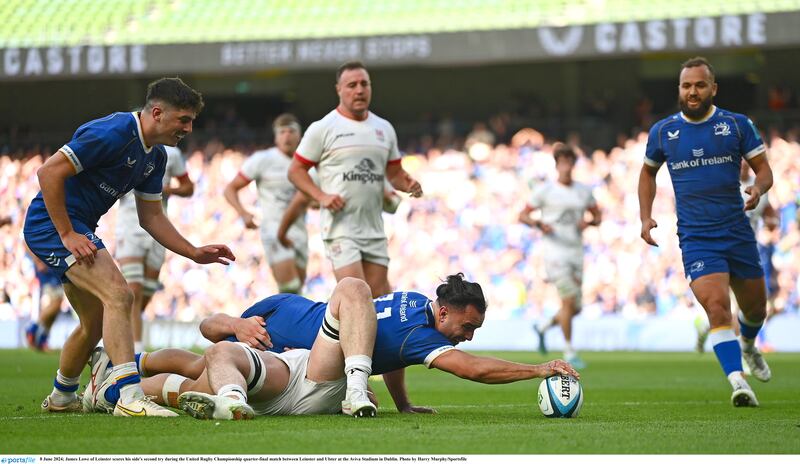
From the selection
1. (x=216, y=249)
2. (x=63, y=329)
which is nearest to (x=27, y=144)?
(x=63, y=329)

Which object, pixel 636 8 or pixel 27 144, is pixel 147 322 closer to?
pixel 27 144

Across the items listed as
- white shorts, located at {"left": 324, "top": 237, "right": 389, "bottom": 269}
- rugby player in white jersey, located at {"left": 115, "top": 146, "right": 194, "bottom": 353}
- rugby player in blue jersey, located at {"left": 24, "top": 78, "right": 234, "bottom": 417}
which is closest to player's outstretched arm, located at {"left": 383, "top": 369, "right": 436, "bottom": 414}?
rugby player in blue jersey, located at {"left": 24, "top": 78, "right": 234, "bottom": 417}

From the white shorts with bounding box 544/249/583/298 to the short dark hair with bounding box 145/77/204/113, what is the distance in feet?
30.6

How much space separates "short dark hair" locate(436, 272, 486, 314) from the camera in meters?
6.69

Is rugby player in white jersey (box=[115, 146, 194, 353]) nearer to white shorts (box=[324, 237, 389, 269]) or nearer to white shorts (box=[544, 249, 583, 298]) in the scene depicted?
white shorts (box=[324, 237, 389, 269])

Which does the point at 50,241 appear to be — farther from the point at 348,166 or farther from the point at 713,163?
the point at 713,163

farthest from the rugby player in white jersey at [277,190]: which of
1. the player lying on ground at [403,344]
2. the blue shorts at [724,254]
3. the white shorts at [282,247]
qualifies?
the player lying on ground at [403,344]

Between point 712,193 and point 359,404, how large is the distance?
3575 millimetres

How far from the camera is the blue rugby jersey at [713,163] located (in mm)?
8766

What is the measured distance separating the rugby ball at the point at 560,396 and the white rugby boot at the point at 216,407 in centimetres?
179

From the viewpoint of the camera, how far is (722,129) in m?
8.79

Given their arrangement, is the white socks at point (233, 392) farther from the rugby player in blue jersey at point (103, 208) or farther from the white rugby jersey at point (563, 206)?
the white rugby jersey at point (563, 206)

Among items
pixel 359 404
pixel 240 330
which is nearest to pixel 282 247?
pixel 240 330

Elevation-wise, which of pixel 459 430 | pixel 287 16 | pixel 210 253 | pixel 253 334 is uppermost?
pixel 287 16
